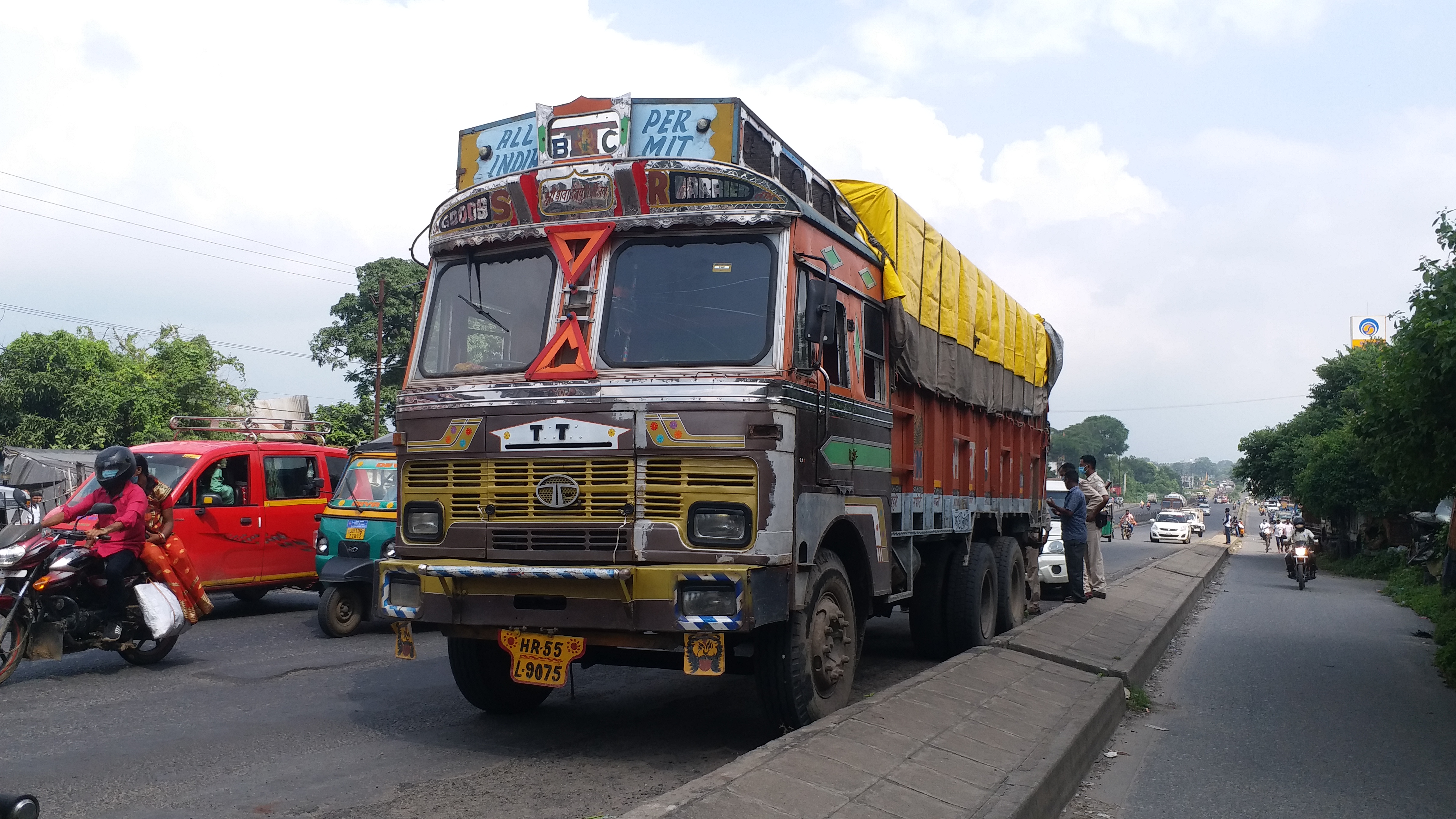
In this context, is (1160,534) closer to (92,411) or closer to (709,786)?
(92,411)

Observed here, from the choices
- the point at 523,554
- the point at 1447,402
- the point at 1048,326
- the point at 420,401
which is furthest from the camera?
the point at 1048,326

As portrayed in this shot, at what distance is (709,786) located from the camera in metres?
4.76

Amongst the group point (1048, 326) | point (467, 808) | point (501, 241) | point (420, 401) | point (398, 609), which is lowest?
point (467, 808)

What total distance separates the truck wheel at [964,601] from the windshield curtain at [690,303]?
4596mm

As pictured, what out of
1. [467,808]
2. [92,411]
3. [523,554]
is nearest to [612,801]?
[467,808]

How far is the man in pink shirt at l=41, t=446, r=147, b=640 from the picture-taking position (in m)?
8.52

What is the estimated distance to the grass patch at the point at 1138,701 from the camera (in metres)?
8.81

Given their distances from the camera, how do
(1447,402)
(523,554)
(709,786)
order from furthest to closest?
1. (1447,402)
2. (523,554)
3. (709,786)

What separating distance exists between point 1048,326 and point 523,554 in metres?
9.78

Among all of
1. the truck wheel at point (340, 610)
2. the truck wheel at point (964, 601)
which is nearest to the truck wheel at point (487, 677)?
the truck wheel at point (964, 601)

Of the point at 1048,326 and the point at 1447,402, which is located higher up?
the point at 1048,326

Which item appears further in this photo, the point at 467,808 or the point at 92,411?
the point at 92,411

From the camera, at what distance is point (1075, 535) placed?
14172 millimetres

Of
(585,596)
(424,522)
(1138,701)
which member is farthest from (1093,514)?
(424,522)
